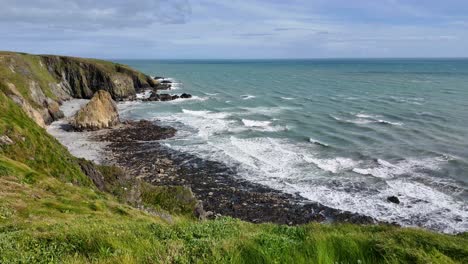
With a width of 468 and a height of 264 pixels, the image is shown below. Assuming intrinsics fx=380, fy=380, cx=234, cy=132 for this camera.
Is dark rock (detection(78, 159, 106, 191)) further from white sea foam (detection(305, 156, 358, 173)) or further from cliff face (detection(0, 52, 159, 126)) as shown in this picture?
cliff face (detection(0, 52, 159, 126))

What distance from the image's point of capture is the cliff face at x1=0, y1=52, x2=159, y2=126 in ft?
223

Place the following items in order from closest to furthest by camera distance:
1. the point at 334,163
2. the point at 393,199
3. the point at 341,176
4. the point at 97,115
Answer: the point at 393,199, the point at 341,176, the point at 334,163, the point at 97,115

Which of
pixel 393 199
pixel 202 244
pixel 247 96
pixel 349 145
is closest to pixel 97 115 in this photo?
pixel 349 145

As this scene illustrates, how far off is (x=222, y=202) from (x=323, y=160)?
14.3 meters

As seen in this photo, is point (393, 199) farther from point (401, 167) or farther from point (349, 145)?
point (349, 145)

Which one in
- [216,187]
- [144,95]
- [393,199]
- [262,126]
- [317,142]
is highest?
[144,95]

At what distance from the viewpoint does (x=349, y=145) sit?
152 ft

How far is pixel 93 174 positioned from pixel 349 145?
31.0 meters

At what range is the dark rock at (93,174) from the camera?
2625 centimetres

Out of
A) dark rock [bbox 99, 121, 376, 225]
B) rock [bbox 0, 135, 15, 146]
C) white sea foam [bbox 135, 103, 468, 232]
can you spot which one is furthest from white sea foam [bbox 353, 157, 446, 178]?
rock [bbox 0, 135, 15, 146]

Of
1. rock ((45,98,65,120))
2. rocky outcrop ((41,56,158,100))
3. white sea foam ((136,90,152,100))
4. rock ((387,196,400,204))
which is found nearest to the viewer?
rock ((387,196,400,204))

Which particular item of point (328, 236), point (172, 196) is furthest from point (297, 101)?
point (328, 236)

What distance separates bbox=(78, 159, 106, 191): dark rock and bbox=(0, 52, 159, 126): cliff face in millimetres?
42559

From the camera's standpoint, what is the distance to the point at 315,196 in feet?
107
